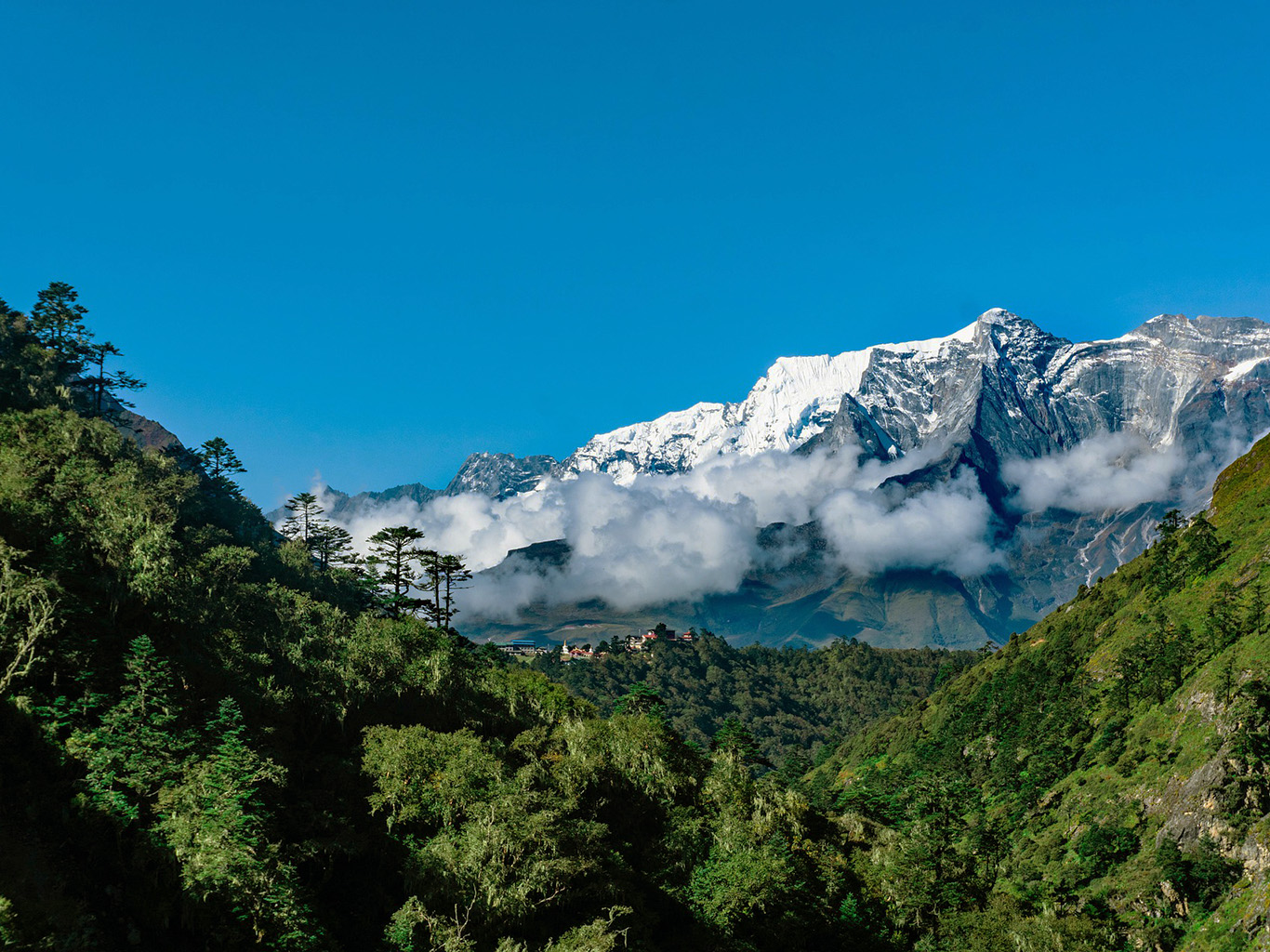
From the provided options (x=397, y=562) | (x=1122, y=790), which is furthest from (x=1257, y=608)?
(x=397, y=562)

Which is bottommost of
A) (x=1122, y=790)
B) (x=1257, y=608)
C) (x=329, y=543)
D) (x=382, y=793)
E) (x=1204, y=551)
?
(x=1122, y=790)

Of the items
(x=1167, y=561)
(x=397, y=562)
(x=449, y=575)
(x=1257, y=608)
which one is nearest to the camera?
(x=397, y=562)

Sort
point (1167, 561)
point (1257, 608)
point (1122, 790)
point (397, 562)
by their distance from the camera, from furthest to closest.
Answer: point (1167, 561) → point (1257, 608) → point (1122, 790) → point (397, 562)

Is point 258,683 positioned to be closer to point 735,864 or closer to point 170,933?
point 170,933

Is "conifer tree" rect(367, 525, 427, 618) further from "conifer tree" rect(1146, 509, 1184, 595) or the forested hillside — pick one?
"conifer tree" rect(1146, 509, 1184, 595)

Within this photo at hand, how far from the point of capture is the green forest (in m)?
39.0

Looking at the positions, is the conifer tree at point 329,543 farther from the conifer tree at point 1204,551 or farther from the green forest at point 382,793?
the conifer tree at point 1204,551

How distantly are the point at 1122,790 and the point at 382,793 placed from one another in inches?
3827

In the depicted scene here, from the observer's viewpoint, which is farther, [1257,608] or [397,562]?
[1257,608]

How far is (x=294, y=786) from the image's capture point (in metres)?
50.2

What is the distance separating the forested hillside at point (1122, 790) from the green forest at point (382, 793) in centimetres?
48

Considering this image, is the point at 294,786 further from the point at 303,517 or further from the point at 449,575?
the point at 303,517

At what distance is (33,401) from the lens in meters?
79.0

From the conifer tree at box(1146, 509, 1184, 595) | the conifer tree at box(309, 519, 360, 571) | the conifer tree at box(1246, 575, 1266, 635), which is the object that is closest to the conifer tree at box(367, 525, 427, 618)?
the conifer tree at box(309, 519, 360, 571)
